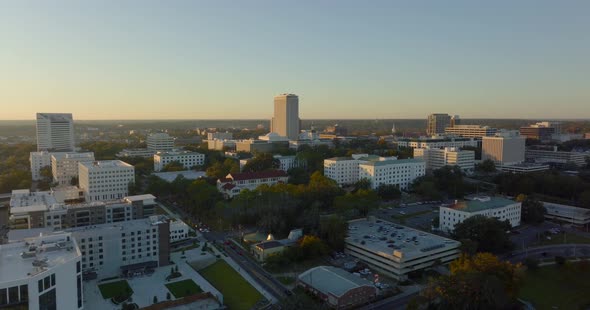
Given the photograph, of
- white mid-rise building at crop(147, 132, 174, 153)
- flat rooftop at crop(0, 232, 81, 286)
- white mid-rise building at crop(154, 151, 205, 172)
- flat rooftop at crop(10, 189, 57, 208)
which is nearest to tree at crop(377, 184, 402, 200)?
flat rooftop at crop(10, 189, 57, 208)

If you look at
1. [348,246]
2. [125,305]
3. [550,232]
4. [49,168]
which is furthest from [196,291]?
[49,168]

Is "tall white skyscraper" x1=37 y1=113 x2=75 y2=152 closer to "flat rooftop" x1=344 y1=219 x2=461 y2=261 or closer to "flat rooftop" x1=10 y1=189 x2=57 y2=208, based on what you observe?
"flat rooftop" x1=10 y1=189 x2=57 y2=208

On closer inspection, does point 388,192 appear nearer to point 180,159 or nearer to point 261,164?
point 261,164

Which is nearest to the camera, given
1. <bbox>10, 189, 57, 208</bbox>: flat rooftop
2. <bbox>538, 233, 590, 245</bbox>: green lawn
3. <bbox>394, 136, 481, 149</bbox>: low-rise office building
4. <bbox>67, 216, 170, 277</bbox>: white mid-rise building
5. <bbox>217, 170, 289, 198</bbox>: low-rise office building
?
<bbox>67, 216, 170, 277</bbox>: white mid-rise building

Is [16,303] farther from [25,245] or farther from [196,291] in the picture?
[196,291]

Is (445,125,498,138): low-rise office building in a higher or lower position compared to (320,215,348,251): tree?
higher

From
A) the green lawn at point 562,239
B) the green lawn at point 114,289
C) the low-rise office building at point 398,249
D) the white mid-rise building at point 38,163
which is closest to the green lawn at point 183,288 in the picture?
the green lawn at point 114,289
